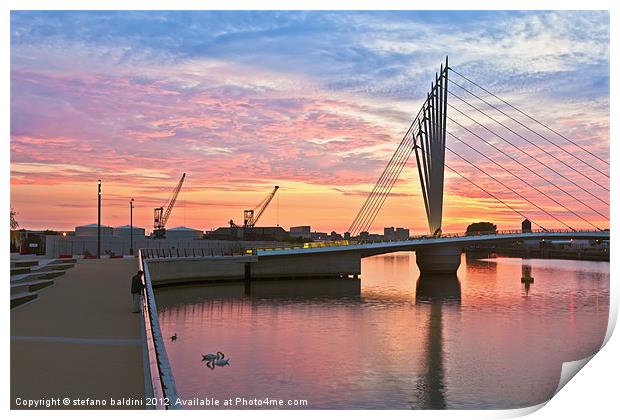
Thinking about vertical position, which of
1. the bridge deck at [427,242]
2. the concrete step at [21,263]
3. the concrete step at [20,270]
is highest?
the bridge deck at [427,242]

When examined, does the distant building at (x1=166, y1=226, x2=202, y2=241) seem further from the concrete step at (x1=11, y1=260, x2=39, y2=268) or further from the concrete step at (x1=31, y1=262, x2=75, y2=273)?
the concrete step at (x1=11, y1=260, x2=39, y2=268)

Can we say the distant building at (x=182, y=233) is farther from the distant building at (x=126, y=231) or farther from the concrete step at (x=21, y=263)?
the concrete step at (x=21, y=263)

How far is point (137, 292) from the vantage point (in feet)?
69.8

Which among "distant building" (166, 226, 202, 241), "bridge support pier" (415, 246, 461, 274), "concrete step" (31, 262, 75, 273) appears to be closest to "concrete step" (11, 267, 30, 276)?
"concrete step" (31, 262, 75, 273)

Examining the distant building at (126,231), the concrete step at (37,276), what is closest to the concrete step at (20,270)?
the concrete step at (37,276)

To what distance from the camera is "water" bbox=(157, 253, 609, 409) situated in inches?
818

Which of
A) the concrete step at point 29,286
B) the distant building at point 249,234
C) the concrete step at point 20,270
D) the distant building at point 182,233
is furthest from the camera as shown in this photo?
the distant building at point 249,234

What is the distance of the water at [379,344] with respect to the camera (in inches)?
818

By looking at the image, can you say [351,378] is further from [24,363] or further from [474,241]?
[474,241]

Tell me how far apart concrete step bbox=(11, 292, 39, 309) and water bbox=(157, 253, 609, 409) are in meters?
5.87

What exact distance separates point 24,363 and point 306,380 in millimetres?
10219

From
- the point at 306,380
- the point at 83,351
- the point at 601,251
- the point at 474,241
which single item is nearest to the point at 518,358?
the point at 306,380

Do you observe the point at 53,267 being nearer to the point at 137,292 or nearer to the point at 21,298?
the point at 21,298

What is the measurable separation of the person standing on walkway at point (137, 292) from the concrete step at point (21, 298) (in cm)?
429
